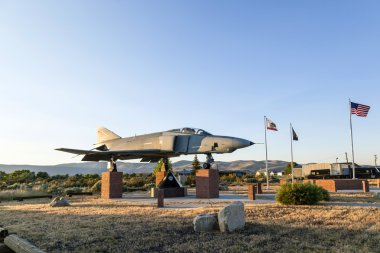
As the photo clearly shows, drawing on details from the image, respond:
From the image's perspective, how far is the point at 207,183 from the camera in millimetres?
20422

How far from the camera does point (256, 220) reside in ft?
35.2

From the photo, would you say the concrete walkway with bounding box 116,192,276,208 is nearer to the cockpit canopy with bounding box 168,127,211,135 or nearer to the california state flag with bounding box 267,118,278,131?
the cockpit canopy with bounding box 168,127,211,135

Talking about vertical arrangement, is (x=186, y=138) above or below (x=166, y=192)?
above

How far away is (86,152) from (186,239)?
16812 millimetres

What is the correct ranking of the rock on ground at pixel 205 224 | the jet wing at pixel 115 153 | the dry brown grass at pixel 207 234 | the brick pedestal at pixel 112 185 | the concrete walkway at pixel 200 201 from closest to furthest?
the dry brown grass at pixel 207 234 < the rock on ground at pixel 205 224 < the concrete walkway at pixel 200 201 < the brick pedestal at pixel 112 185 < the jet wing at pixel 115 153

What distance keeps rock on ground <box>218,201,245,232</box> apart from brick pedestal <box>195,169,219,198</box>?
1088cm

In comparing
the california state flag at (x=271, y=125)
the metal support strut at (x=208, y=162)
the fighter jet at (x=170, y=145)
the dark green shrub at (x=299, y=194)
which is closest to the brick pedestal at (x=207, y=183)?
the metal support strut at (x=208, y=162)

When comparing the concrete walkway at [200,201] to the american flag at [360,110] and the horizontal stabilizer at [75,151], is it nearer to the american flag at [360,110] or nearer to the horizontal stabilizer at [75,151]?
the horizontal stabilizer at [75,151]

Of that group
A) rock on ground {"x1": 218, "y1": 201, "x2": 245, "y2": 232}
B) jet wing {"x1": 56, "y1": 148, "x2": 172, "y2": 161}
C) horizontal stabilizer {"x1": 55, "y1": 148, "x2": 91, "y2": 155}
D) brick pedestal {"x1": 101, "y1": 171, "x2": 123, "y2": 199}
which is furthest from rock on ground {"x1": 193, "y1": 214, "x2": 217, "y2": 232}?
horizontal stabilizer {"x1": 55, "y1": 148, "x2": 91, "y2": 155}

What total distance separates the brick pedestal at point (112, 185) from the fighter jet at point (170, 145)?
152cm

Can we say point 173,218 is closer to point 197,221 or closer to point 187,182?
point 197,221

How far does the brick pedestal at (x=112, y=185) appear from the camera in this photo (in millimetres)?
22734

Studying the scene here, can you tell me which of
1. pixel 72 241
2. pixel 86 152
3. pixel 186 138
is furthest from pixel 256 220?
pixel 86 152

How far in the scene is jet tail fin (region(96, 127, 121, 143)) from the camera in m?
29.0
